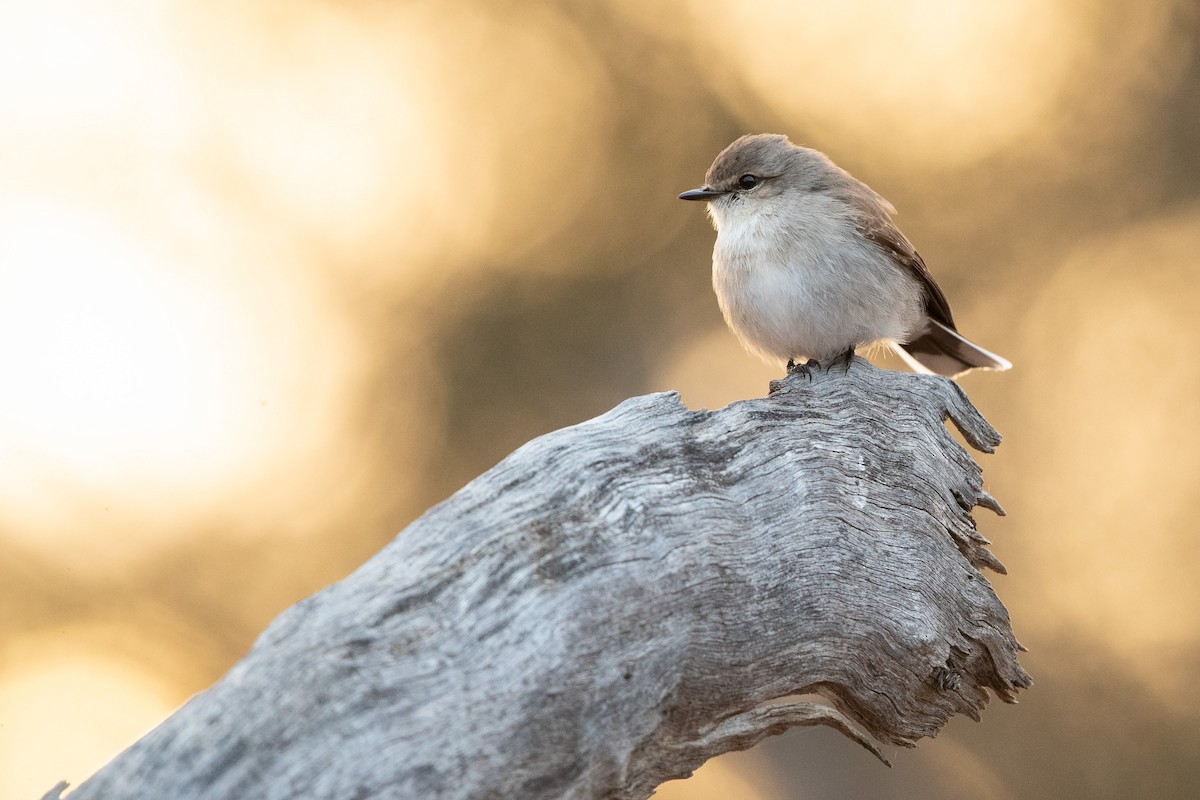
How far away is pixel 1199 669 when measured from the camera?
758 centimetres

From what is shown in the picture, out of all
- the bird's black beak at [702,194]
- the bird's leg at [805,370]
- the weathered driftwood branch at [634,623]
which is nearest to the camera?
the weathered driftwood branch at [634,623]

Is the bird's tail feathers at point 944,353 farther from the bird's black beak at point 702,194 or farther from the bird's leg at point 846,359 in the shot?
the bird's black beak at point 702,194

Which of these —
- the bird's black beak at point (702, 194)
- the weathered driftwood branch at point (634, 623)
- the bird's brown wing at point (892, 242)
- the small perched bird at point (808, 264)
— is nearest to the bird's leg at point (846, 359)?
the small perched bird at point (808, 264)

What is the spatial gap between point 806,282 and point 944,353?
1.29m

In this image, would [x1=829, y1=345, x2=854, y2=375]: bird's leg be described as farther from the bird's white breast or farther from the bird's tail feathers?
the bird's tail feathers

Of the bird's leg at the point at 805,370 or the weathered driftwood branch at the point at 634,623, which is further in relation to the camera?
the bird's leg at the point at 805,370

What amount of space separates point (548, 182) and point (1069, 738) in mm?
5578

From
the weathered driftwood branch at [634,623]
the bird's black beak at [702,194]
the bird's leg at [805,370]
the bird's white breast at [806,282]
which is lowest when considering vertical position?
the weathered driftwood branch at [634,623]

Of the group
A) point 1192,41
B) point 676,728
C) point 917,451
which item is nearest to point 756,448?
point 917,451

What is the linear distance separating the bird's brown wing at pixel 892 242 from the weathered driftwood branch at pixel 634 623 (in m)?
0.96

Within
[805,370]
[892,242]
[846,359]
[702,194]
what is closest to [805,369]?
[805,370]

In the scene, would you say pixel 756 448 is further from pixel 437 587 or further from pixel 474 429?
pixel 474 429

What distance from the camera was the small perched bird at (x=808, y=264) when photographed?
443cm

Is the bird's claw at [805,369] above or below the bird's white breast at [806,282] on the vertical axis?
below
